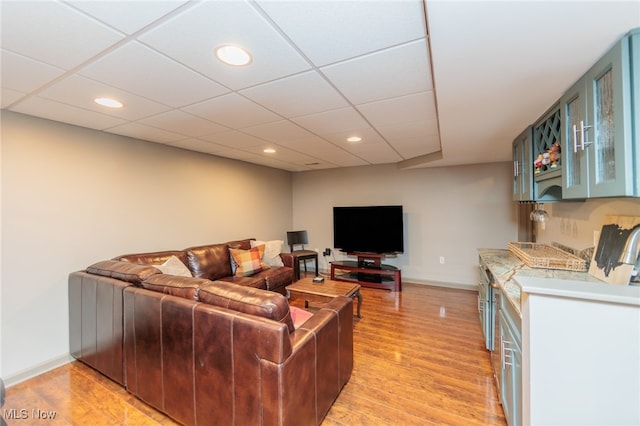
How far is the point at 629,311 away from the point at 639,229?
90 centimetres

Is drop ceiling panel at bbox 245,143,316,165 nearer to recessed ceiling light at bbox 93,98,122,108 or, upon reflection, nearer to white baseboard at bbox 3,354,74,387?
recessed ceiling light at bbox 93,98,122,108

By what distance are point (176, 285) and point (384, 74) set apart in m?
1.94

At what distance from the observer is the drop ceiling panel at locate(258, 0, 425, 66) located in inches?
42.1

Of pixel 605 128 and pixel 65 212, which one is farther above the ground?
pixel 605 128

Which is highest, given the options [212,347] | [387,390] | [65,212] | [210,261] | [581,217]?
[65,212]

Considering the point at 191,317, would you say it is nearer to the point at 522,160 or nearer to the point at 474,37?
the point at 474,37

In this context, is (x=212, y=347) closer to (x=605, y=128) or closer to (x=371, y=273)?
(x=605, y=128)

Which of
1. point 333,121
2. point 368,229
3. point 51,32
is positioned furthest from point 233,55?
point 368,229

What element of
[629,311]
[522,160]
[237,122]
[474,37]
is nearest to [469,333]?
[522,160]

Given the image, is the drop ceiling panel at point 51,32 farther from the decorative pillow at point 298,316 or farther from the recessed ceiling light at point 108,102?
the decorative pillow at point 298,316

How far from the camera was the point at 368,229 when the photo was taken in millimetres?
4906

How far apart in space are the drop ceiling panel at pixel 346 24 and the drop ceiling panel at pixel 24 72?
146cm

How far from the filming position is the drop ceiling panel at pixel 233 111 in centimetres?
204

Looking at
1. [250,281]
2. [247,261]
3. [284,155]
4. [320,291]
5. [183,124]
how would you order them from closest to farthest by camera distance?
[183,124] → [320,291] → [250,281] → [247,261] → [284,155]
